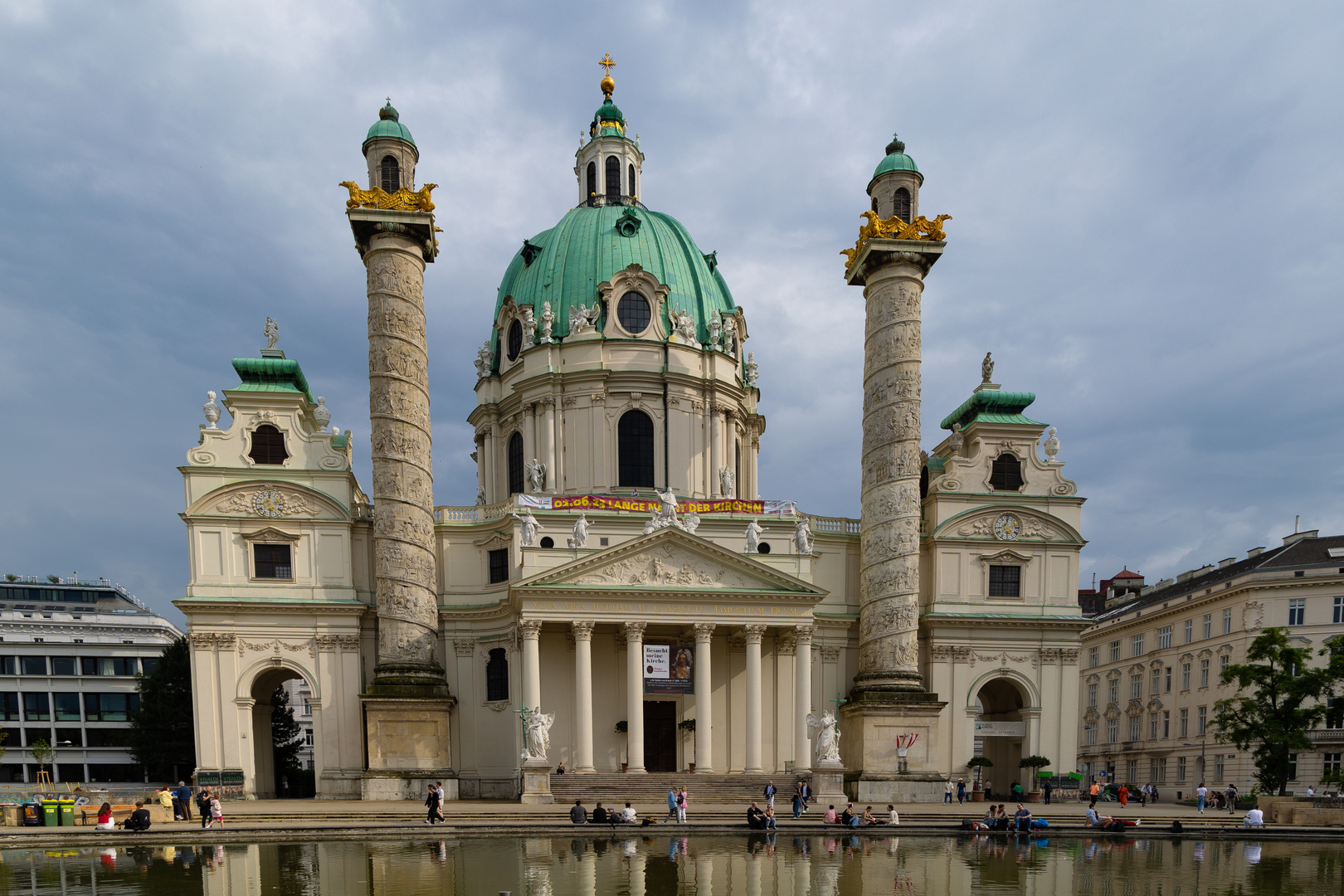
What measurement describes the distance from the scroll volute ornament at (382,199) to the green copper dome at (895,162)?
65.9 feet

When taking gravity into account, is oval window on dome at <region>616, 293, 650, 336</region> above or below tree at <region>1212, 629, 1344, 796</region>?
above

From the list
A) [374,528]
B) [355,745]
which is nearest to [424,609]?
[374,528]

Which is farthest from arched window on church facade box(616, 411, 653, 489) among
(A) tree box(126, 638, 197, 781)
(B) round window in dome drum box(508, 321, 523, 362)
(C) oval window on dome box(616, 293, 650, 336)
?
(A) tree box(126, 638, 197, 781)

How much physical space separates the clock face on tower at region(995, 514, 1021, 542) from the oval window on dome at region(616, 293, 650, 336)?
20.1 metres

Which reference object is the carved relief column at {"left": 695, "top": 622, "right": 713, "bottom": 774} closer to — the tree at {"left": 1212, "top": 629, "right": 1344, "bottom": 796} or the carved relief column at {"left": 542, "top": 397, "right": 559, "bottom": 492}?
the carved relief column at {"left": 542, "top": 397, "right": 559, "bottom": 492}

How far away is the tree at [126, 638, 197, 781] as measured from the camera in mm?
53688

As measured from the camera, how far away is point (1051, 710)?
150 feet

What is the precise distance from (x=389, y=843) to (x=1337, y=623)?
158 feet

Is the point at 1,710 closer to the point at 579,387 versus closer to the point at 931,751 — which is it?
the point at 579,387

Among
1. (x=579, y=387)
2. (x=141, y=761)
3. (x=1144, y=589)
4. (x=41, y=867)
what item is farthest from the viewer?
(x=1144, y=589)

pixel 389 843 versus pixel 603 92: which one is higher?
pixel 603 92

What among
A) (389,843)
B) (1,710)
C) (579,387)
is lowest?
(1,710)

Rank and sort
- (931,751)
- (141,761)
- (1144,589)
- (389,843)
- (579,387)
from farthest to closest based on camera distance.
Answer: (1144,589)
(141,761)
(579,387)
(931,751)
(389,843)

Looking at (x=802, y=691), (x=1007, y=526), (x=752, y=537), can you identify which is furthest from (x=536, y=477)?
(x=1007, y=526)
